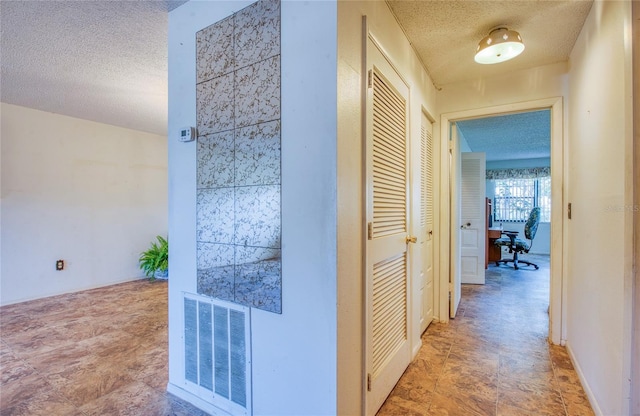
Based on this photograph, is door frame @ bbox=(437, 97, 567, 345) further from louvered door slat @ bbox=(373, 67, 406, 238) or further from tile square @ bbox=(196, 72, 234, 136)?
tile square @ bbox=(196, 72, 234, 136)

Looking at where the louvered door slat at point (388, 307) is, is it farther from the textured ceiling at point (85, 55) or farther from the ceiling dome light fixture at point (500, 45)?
the textured ceiling at point (85, 55)

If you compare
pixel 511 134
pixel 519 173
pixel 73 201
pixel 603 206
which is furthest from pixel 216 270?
pixel 519 173

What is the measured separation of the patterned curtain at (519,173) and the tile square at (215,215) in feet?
25.3

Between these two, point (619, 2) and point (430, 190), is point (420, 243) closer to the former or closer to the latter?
point (430, 190)

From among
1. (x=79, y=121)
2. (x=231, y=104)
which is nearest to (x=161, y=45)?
(x=231, y=104)

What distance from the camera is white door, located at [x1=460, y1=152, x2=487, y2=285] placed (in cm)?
434

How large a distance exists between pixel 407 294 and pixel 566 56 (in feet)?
7.43

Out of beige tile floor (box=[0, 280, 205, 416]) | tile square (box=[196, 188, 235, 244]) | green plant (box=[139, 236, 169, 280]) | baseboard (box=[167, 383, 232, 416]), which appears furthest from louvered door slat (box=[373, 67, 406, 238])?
green plant (box=[139, 236, 169, 280])

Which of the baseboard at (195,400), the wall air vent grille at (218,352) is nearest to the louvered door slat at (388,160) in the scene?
the wall air vent grille at (218,352)

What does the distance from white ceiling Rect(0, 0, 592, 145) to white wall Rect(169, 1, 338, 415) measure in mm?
803

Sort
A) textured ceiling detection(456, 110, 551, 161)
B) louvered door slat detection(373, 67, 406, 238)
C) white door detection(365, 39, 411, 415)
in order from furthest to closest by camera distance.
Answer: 1. textured ceiling detection(456, 110, 551, 161)
2. louvered door slat detection(373, 67, 406, 238)
3. white door detection(365, 39, 411, 415)

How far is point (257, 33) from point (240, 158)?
621mm

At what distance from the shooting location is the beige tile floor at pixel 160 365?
1.72m

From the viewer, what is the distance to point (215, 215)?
1.63m
